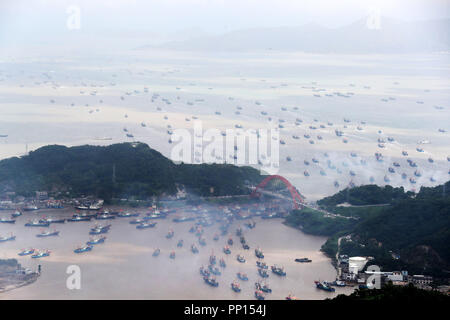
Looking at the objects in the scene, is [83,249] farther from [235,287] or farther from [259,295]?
[259,295]

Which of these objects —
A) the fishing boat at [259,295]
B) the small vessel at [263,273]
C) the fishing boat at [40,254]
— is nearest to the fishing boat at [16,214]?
the fishing boat at [40,254]

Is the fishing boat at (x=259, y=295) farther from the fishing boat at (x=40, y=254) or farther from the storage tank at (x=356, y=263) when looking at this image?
the fishing boat at (x=40, y=254)

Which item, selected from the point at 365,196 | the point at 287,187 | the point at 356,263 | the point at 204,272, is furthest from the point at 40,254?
the point at 365,196

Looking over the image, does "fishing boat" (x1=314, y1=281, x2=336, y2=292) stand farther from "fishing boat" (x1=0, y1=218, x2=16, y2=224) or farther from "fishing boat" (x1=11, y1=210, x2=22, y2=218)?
"fishing boat" (x1=11, y1=210, x2=22, y2=218)

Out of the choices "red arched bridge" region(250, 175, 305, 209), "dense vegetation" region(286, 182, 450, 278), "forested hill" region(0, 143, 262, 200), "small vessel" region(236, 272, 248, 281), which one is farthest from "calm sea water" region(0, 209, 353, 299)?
"forested hill" region(0, 143, 262, 200)

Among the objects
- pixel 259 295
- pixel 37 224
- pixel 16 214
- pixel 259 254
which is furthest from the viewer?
pixel 16 214
